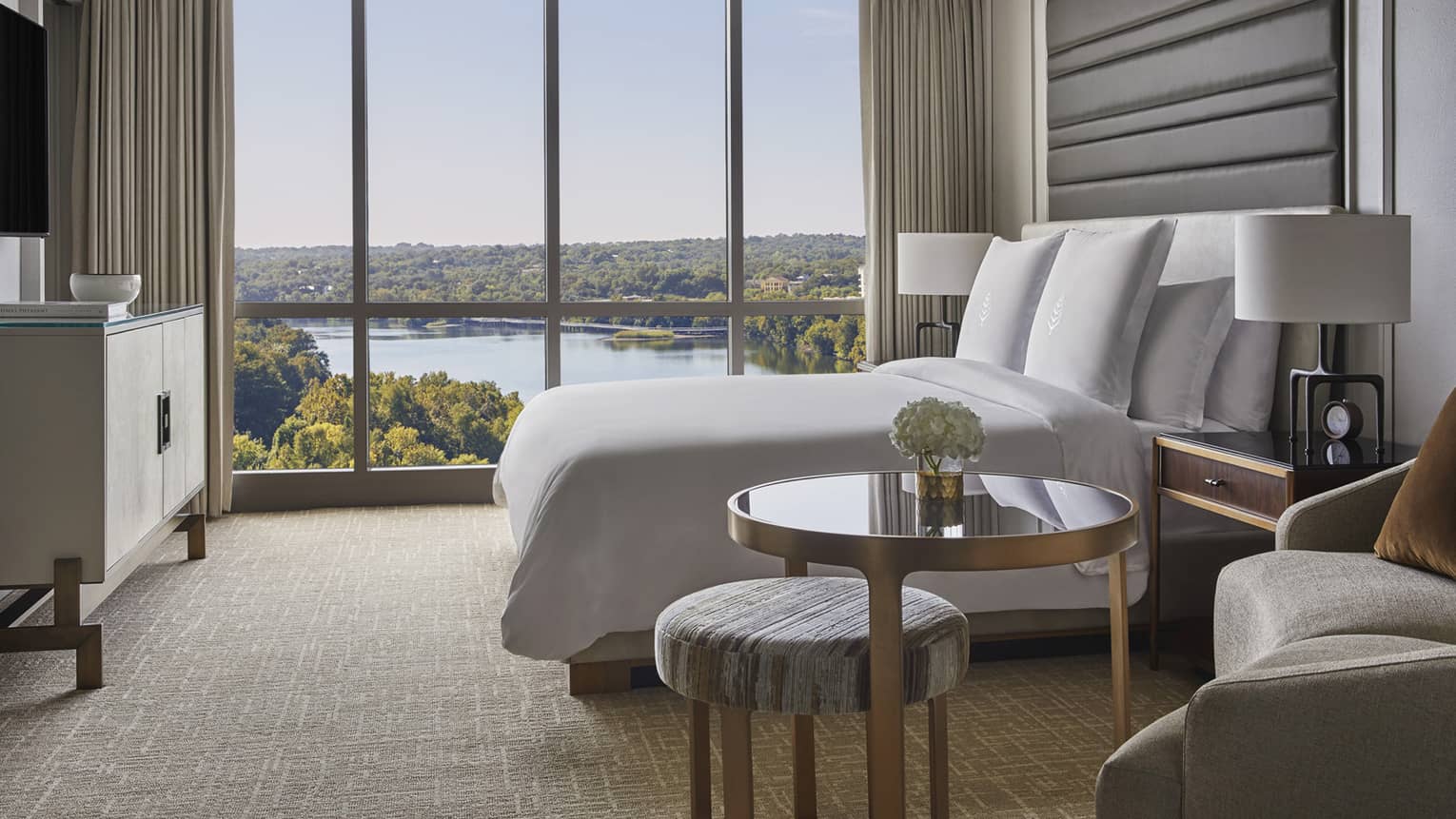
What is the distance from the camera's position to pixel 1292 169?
3746 mm

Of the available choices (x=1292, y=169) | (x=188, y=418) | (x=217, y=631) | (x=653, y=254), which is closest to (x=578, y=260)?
(x=653, y=254)

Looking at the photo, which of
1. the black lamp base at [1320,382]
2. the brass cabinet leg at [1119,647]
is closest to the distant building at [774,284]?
the black lamp base at [1320,382]

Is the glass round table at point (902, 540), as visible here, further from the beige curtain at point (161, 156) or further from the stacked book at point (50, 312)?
the beige curtain at point (161, 156)

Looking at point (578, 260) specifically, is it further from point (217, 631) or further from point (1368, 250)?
point (1368, 250)

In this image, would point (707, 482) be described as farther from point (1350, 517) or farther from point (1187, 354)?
point (1187, 354)

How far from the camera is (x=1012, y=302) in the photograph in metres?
4.52

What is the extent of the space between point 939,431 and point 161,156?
4.39 meters

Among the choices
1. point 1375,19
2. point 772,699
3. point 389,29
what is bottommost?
point 772,699

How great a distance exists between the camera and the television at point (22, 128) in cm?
389

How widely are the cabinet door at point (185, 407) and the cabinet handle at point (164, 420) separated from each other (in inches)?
1.8

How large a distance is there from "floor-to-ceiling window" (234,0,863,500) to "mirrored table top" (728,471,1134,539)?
12.3ft

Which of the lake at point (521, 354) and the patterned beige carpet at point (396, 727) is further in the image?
the lake at point (521, 354)

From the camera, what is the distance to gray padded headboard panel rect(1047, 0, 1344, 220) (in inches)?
143

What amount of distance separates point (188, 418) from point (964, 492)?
3184 mm
